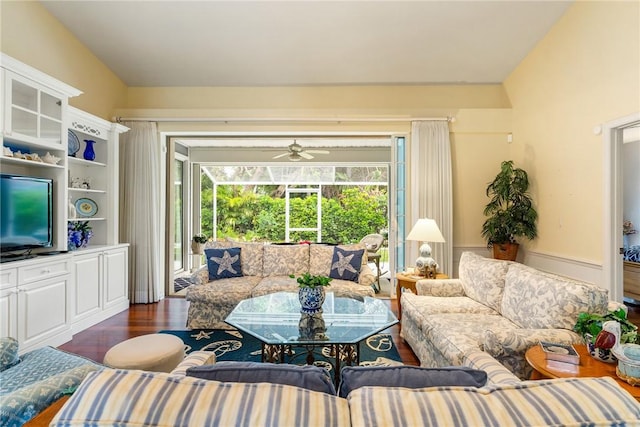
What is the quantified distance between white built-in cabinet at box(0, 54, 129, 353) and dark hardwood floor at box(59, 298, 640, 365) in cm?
14

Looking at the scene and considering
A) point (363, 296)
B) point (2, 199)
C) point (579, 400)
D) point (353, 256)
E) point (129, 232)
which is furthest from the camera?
point (129, 232)

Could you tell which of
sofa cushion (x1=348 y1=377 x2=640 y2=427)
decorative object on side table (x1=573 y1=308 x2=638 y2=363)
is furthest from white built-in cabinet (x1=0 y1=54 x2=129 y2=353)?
decorative object on side table (x1=573 y1=308 x2=638 y2=363)

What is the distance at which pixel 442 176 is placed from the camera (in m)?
4.81

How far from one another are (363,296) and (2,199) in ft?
11.0

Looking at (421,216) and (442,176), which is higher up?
(442,176)

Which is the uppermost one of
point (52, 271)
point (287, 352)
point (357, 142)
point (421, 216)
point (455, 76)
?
point (455, 76)

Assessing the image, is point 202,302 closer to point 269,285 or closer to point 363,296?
point 269,285

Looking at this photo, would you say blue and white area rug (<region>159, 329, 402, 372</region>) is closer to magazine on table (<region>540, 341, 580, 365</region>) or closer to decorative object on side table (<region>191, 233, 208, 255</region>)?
magazine on table (<region>540, 341, 580, 365</region>)

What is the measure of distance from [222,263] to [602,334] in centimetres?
352

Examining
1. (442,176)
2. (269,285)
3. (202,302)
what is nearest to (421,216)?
(442,176)

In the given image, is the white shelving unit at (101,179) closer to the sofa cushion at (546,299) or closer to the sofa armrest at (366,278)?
the sofa armrest at (366,278)

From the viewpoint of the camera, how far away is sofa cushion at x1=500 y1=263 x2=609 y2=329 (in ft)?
6.59

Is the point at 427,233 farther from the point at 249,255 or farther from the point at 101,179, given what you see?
the point at 101,179

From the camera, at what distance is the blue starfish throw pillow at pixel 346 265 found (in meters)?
4.03
